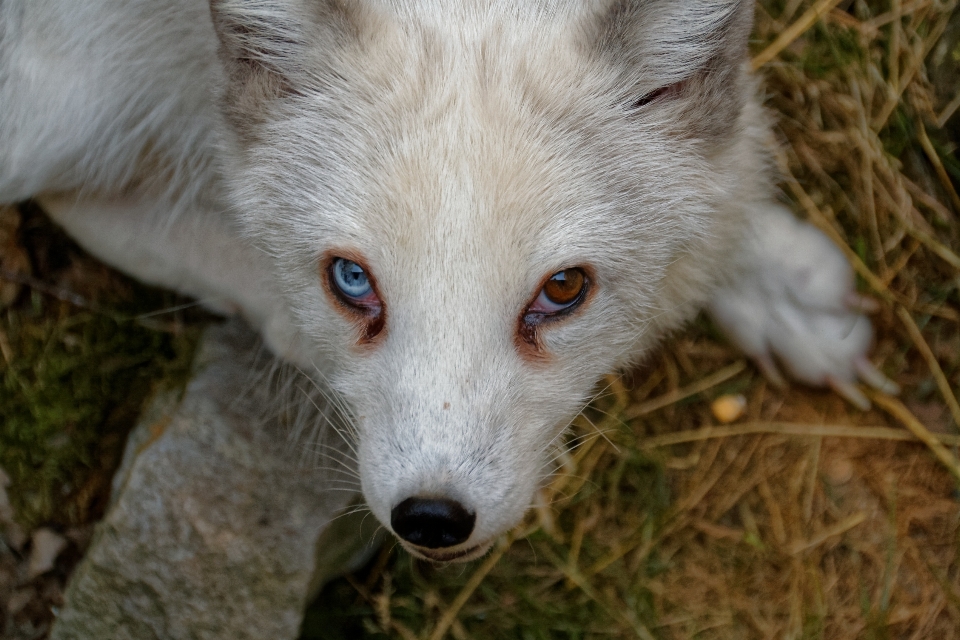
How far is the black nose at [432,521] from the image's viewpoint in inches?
57.2

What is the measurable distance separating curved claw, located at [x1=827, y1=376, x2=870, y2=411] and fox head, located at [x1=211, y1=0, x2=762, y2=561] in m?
1.22

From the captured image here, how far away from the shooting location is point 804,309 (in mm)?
2637

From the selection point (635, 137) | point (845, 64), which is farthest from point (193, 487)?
point (845, 64)

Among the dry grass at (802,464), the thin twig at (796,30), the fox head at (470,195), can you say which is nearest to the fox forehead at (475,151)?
the fox head at (470,195)

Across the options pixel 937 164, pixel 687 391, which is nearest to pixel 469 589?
pixel 687 391

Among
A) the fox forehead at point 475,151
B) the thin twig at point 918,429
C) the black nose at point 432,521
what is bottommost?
the thin twig at point 918,429

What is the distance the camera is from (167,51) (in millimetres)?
1997

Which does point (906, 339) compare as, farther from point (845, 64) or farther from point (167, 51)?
point (167, 51)

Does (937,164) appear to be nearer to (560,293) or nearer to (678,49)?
(678,49)

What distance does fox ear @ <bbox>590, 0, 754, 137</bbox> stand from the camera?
4.89 ft

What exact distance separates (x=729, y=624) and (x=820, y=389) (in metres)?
0.85

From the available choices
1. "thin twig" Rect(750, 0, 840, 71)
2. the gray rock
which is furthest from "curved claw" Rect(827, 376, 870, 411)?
the gray rock

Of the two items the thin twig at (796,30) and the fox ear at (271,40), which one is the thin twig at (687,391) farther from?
the fox ear at (271,40)

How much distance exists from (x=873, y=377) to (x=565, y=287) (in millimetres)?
1627
